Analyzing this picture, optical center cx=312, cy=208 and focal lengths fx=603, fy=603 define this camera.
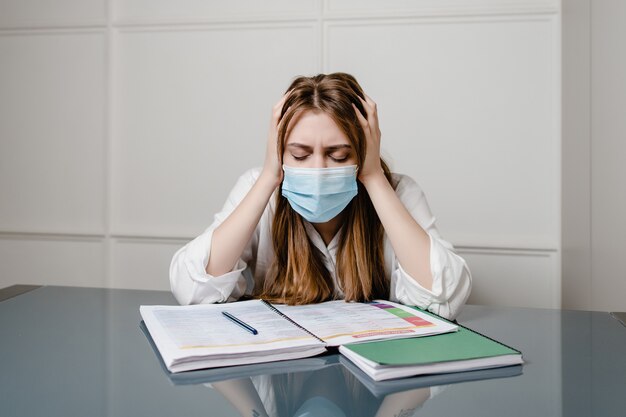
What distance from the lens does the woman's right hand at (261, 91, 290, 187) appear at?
145 centimetres

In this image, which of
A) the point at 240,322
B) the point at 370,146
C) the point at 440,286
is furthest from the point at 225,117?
the point at 240,322

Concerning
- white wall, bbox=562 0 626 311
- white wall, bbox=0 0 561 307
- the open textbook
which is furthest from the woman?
white wall, bbox=0 0 561 307

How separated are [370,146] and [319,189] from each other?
0.17 metres

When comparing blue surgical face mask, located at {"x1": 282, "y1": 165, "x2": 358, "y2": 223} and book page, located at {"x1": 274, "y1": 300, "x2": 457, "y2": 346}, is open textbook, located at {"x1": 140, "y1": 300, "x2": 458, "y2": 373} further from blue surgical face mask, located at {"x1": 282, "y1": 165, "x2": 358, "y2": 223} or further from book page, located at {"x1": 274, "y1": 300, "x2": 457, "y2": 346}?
blue surgical face mask, located at {"x1": 282, "y1": 165, "x2": 358, "y2": 223}

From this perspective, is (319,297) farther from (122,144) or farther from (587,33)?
(122,144)

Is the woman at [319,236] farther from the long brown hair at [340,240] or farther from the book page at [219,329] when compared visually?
the book page at [219,329]

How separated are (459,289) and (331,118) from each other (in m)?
0.48

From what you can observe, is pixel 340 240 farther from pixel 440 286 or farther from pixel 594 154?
pixel 594 154

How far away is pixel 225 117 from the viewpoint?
2.68 meters

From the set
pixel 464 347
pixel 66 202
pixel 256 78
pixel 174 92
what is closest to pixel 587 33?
pixel 256 78

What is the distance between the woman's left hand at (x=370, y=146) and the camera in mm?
1446

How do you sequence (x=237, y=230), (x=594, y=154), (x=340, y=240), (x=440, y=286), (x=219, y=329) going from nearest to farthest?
(x=219, y=329), (x=440, y=286), (x=237, y=230), (x=340, y=240), (x=594, y=154)

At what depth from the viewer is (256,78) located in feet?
8.68

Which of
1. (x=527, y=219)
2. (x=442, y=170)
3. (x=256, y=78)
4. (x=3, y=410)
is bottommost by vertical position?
(x=3, y=410)
